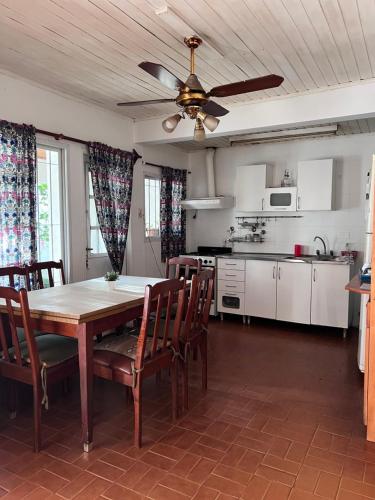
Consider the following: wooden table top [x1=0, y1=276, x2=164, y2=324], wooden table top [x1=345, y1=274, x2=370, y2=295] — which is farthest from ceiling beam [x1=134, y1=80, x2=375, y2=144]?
wooden table top [x1=0, y1=276, x2=164, y2=324]

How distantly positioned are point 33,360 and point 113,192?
2.45 meters

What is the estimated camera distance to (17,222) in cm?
318

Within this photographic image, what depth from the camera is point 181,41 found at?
103 inches

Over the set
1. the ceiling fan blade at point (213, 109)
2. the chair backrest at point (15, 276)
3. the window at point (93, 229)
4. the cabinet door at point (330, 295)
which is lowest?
the cabinet door at point (330, 295)

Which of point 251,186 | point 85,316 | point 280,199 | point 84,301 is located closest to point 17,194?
point 84,301

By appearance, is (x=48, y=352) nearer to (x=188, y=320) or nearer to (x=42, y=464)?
(x=42, y=464)

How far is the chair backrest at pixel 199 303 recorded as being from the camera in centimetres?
255

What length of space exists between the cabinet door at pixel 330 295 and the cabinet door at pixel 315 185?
31.9 inches

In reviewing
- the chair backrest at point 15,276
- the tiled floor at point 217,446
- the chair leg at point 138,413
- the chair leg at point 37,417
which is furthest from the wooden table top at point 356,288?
the chair backrest at point 15,276

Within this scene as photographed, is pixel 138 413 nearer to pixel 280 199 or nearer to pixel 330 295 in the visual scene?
pixel 330 295

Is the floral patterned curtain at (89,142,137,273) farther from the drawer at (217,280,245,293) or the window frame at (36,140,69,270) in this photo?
the drawer at (217,280,245,293)

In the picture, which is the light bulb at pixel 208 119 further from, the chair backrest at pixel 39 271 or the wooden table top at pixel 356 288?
the chair backrest at pixel 39 271

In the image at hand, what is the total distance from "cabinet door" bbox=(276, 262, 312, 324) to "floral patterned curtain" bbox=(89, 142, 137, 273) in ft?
6.36

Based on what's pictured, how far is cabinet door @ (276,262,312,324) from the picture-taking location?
4.39m
